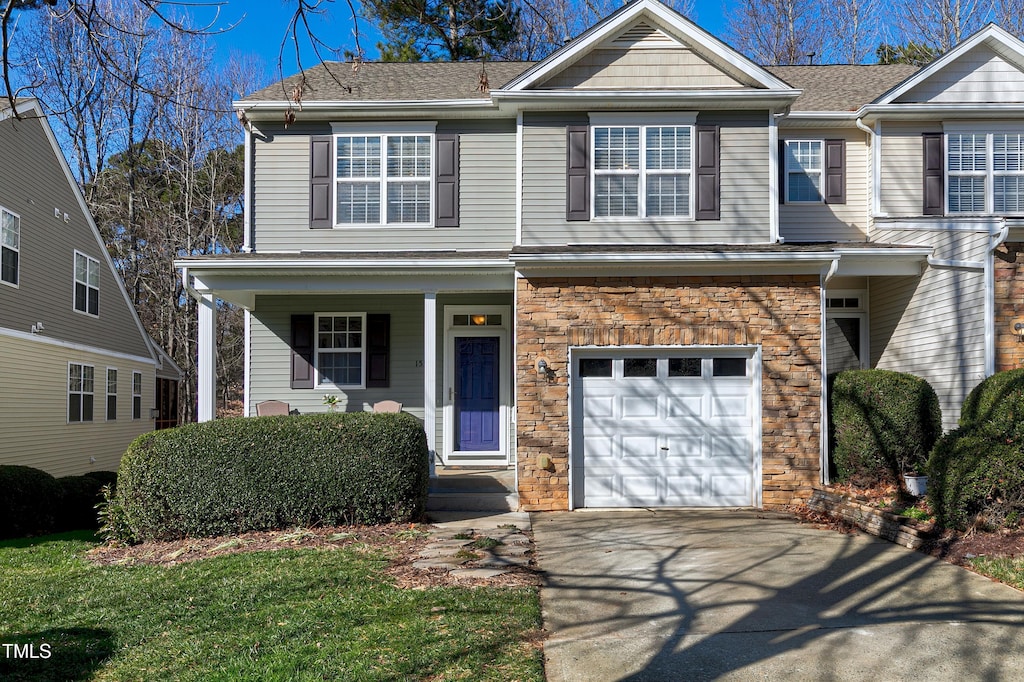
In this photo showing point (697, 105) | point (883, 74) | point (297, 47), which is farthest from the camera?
point (883, 74)

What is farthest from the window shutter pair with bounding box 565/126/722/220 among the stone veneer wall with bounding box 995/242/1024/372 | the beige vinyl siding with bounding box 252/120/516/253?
the stone veneer wall with bounding box 995/242/1024/372

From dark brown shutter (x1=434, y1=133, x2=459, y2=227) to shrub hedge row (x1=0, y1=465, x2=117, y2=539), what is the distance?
635cm

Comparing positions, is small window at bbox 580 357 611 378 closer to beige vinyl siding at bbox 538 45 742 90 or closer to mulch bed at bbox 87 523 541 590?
mulch bed at bbox 87 523 541 590

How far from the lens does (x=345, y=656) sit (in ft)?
16.4

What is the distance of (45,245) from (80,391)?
343 centimetres

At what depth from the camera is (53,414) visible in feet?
55.2

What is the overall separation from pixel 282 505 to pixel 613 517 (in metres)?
4.02

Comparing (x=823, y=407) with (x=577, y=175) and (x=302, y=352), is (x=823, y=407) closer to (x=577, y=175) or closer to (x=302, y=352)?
(x=577, y=175)

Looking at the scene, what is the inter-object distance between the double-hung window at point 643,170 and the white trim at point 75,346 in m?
11.1

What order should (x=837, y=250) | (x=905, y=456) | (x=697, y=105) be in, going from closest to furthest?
(x=905, y=456)
(x=837, y=250)
(x=697, y=105)

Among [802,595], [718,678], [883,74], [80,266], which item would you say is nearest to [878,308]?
[883,74]

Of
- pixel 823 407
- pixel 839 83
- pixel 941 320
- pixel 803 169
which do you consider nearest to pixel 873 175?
pixel 803 169

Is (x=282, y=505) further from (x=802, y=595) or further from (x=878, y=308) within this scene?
(x=878, y=308)

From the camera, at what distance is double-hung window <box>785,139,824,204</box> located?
537 inches
